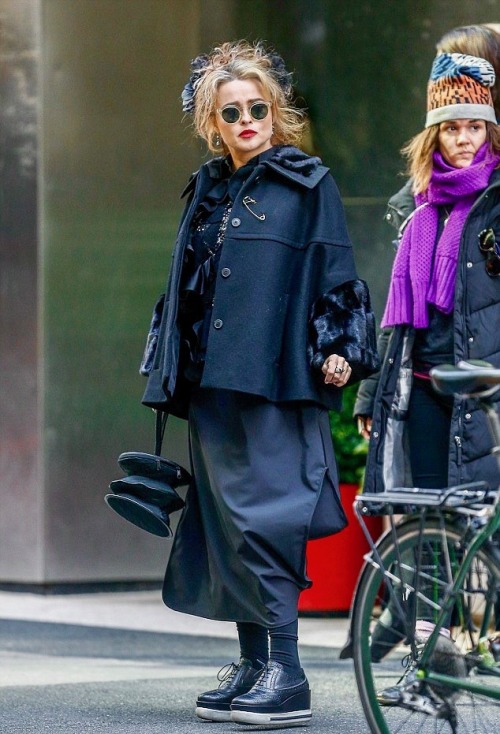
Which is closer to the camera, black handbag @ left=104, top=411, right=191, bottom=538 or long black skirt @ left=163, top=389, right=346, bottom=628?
long black skirt @ left=163, top=389, right=346, bottom=628

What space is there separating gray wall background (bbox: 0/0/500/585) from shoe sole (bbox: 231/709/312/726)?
3656mm

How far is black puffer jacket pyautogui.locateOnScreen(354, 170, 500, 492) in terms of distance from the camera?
15.3ft

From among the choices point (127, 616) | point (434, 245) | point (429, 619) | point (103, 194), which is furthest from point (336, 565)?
point (429, 619)

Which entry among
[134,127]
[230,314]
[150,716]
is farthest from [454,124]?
[134,127]

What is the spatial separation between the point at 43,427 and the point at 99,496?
1.53ft

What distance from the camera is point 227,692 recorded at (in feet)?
16.1

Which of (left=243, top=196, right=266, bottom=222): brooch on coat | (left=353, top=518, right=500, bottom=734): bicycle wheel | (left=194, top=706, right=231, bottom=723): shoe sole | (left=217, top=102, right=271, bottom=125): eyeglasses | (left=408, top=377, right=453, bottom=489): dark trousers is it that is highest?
(left=217, top=102, right=271, bottom=125): eyeglasses

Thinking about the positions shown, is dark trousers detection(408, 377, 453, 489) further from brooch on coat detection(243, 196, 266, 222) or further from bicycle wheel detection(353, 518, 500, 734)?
bicycle wheel detection(353, 518, 500, 734)

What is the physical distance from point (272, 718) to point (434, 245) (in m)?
1.47

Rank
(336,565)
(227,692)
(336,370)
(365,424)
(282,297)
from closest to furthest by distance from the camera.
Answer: (336,370) → (282,297) → (227,692) → (365,424) → (336,565)

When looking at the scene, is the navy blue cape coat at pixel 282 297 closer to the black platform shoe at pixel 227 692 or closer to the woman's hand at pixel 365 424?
the woman's hand at pixel 365 424

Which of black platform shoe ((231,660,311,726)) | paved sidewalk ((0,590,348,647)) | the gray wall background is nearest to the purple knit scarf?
black platform shoe ((231,660,311,726))

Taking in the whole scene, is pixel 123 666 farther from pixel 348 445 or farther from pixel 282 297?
pixel 282 297

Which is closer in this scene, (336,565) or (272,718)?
(272,718)
